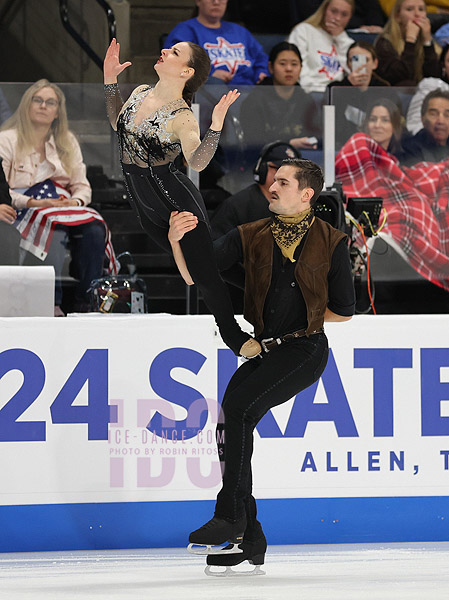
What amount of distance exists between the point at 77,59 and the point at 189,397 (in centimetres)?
425

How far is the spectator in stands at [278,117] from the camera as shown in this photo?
5.81 m

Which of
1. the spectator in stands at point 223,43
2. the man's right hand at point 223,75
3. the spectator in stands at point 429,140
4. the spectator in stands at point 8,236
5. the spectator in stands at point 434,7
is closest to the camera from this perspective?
the spectator in stands at point 8,236

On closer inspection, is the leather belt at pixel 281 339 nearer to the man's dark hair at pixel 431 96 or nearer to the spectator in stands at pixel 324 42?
the man's dark hair at pixel 431 96

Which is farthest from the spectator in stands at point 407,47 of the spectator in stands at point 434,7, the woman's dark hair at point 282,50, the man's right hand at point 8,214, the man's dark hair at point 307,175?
the man's dark hair at point 307,175

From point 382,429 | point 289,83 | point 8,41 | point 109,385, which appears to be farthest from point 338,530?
point 8,41

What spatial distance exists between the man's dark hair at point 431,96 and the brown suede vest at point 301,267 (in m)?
2.45

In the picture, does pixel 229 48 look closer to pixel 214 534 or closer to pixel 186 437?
pixel 186 437

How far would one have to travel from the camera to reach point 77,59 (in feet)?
26.0

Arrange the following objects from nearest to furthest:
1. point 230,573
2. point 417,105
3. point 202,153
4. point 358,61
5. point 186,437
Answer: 1. point 202,153
2. point 230,573
3. point 186,437
4. point 417,105
5. point 358,61

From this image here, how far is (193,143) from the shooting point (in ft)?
10.7

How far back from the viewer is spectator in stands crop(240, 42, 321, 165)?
5812 mm

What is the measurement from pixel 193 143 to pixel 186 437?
1587 mm

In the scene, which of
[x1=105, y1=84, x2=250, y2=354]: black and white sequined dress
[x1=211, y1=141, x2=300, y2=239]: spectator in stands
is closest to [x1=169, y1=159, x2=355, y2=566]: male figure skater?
[x1=105, y1=84, x2=250, y2=354]: black and white sequined dress

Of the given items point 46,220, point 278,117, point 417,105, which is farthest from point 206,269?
point 417,105
